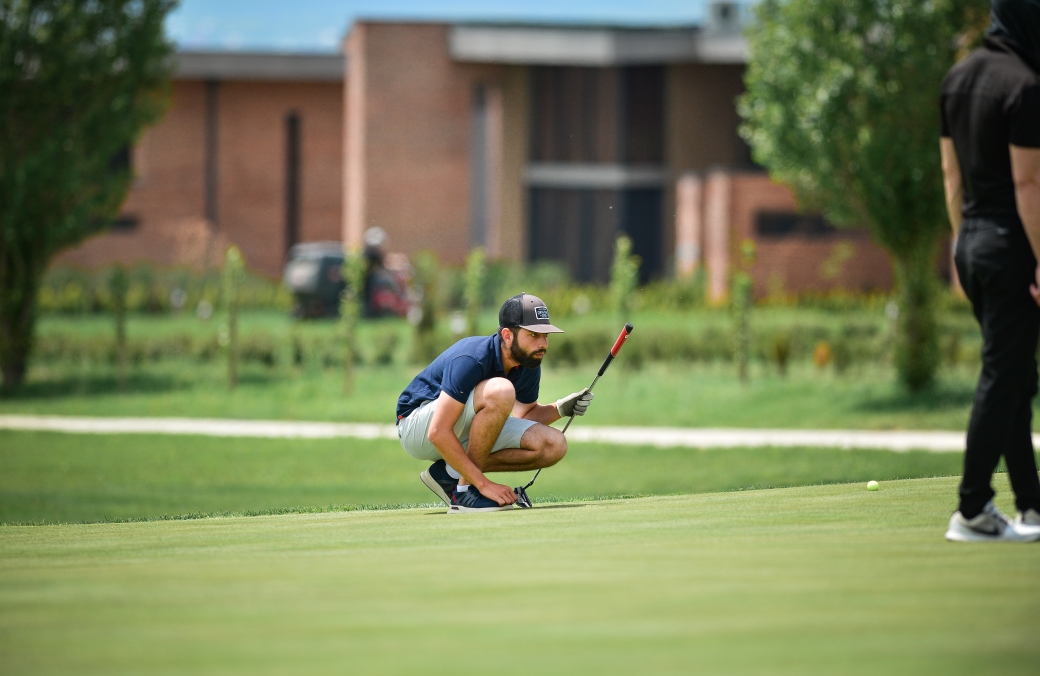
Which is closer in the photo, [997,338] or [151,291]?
[997,338]

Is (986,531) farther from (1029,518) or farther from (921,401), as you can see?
(921,401)

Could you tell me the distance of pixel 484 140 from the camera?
149 feet

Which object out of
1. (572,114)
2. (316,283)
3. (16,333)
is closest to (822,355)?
(16,333)

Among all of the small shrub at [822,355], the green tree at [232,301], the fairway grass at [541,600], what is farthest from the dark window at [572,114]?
the fairway grass at [541,600]

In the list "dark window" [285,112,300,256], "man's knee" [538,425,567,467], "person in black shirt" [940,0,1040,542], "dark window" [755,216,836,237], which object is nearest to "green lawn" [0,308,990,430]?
"dark window" [755,216,836,237]

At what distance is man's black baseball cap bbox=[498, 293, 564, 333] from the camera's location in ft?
25.1

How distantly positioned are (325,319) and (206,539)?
1223 inches

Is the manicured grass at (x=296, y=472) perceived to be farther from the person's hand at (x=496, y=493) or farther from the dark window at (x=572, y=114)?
the dark window at (x=572, y=114)

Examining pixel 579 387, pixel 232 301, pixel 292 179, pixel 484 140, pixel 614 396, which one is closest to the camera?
pixel 614 396

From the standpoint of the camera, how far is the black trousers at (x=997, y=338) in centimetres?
575

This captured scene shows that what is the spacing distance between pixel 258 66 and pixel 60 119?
2298 centimetres

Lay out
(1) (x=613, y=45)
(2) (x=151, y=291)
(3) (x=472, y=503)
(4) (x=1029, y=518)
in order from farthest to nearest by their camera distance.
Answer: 1. (1) (x=613, y=45)
2. (2) (x=151, y=291)
3. (3) (x=472, y=503)
4. (4) (x=1029, y=518)

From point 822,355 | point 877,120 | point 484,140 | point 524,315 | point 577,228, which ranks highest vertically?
point 484,140

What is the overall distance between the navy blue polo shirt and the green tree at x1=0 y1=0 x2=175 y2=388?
16.4 m
